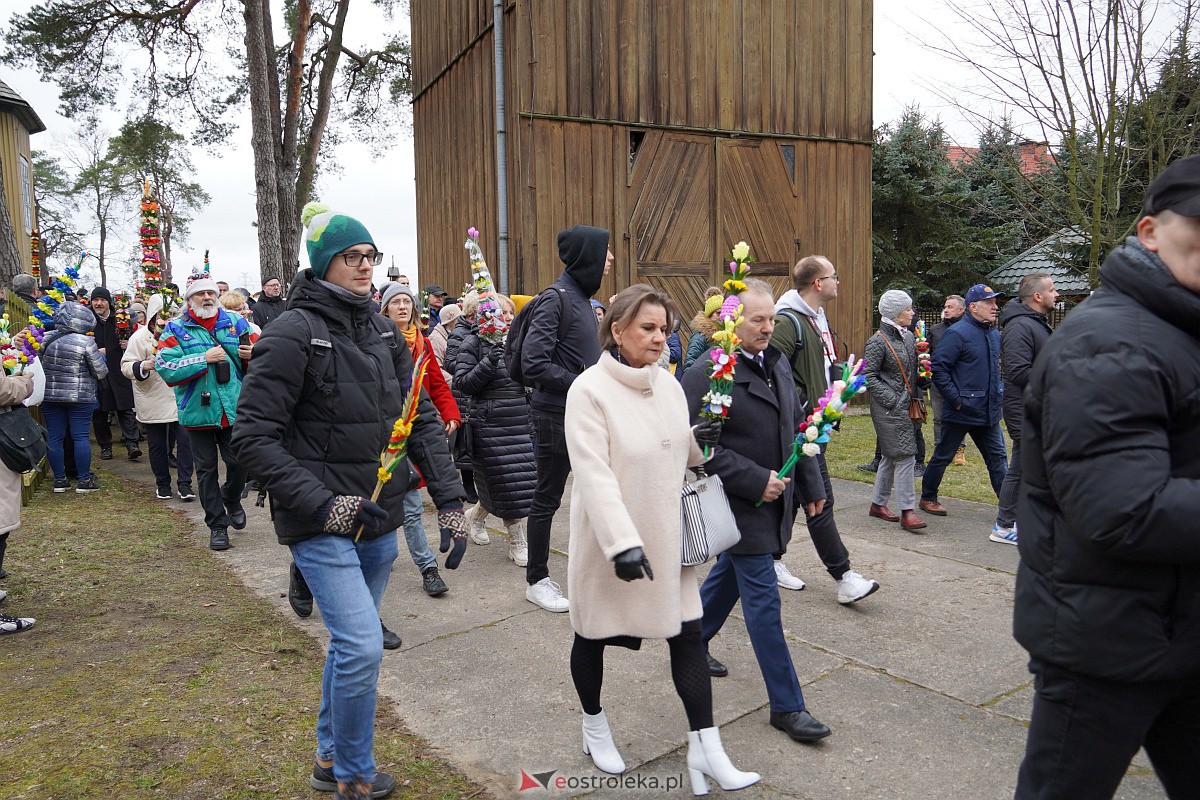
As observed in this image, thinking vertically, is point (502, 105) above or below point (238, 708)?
above

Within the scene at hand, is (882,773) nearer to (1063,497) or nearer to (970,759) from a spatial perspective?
→ (970,759)

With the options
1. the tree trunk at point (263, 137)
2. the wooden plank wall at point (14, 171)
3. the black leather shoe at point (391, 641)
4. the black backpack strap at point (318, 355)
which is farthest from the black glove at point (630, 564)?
the wooden plank wall at point (14, 171)

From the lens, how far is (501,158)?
478 inches

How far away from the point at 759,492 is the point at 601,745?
114 cm

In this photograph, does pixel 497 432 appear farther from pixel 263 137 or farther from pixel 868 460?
pixel 263 137

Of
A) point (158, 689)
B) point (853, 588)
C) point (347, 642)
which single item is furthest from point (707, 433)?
point (158, 689)

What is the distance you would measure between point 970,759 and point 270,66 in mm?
19829

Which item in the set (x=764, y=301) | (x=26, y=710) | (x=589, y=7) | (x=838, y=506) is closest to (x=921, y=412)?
(x=838, y=506)

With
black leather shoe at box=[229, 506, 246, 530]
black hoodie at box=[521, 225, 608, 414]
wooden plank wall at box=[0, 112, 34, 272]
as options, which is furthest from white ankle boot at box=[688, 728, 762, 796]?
wooden plank wall at box=[0, 112, 34, 272]

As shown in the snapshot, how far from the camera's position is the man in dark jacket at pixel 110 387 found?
35.5ft

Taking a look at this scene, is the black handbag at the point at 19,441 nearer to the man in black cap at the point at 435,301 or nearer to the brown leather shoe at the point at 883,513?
the brown leather shoe at the point at 883,513

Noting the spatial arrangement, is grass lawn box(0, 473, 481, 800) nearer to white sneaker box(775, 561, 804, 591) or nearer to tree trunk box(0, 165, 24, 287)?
white sneaker box(775, 561, 804, 591)

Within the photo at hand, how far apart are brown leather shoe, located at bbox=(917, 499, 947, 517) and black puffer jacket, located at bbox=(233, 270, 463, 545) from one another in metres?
5.65

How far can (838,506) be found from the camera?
8.04 m
